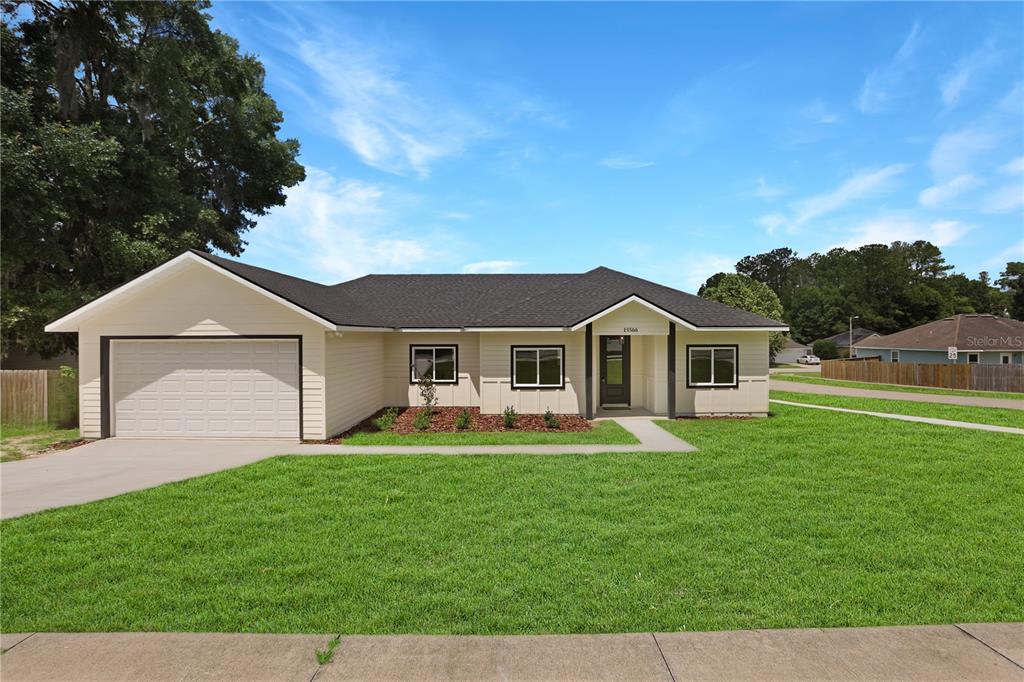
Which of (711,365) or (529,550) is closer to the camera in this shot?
(529,550)

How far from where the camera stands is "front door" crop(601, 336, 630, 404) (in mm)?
18094

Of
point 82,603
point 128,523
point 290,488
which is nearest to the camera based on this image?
point 82,603

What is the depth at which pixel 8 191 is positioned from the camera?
15586 millimetres

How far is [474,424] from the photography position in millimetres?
14328

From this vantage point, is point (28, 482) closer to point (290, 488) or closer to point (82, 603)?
point (290, 488)

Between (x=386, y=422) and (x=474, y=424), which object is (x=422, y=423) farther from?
(x=474, y=424)

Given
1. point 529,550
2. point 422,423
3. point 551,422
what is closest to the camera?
point 529,550

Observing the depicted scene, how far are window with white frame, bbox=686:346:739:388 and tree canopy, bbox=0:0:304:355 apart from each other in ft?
64.6

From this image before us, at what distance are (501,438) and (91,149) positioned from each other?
16.9 metres

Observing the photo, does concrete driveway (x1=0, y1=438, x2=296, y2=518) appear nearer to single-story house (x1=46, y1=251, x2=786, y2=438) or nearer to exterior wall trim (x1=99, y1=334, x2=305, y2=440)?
exterior wall trim (x1=99, y1=334, x2=305, y2=440)

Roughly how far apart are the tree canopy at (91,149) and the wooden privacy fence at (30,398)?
11.9ft

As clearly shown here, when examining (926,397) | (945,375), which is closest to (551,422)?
(926,397)

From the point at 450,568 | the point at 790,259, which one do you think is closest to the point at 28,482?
the point at 450,568

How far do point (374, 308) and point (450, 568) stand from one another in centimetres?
1473
